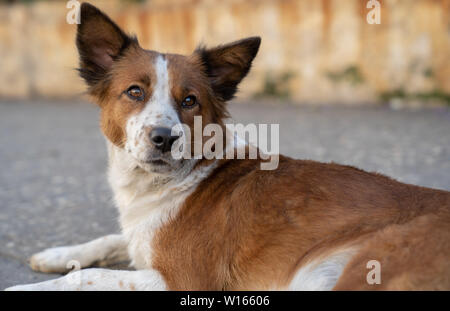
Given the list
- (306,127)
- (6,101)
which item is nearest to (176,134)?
(306,127)

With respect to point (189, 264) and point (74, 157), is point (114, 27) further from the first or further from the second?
point (74, 157)

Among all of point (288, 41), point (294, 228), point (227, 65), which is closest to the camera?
point (294, 228)

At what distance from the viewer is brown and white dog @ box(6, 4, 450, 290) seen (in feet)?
7.43

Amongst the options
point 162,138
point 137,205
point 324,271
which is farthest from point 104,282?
point 324,271

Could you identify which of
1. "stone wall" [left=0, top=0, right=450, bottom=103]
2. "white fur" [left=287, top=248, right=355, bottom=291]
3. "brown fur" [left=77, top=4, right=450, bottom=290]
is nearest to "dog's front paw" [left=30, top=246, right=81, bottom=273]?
"brown fur" [left=77, top=4, right=450, bottom=290]

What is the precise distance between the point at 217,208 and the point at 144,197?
527 millimetres

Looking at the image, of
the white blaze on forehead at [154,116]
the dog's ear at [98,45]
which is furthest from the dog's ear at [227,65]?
the dog's ear at [98,45]

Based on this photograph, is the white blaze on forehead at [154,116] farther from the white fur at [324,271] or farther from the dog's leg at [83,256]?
the white fur at [324,271]

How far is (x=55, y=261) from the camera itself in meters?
3.08

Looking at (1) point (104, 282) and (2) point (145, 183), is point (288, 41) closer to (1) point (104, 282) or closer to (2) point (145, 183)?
(2) point (145, 183)

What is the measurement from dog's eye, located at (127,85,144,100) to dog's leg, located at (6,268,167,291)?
1.03 metres

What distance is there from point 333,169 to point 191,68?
3.69 ft

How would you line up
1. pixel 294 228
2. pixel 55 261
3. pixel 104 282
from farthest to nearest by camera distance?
pixel 55 261 < pixel 104 282 < pixel 294 228
